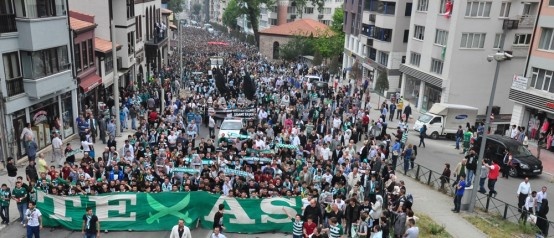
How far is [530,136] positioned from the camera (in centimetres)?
3161

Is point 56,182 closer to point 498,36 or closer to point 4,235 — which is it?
point 4,235

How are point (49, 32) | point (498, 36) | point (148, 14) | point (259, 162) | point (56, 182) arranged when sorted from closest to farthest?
point (56, 182) → point (259, 162) → point (49, 32) → point (498, 36) → point (148, 14)

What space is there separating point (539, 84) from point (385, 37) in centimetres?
2073

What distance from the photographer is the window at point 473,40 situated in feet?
124

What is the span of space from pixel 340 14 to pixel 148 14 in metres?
35.8

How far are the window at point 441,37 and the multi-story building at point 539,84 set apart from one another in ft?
27.6

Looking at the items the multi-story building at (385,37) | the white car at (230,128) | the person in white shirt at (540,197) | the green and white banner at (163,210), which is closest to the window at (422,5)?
the multi-story building at (385,37)

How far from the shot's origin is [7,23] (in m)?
21.0

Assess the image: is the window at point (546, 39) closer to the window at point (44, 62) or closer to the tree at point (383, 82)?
the tree at point (383, 82)

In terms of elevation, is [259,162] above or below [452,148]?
above

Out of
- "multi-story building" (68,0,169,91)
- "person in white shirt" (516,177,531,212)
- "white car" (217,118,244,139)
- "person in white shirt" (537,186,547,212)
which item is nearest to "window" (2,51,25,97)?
"multi-story building" (68,0,169,91)

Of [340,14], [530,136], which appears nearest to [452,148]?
[530,136]

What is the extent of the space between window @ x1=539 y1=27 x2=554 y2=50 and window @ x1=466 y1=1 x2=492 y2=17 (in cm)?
732

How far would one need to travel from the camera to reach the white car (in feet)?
80.2
